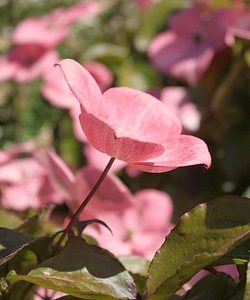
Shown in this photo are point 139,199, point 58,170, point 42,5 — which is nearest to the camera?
point 58,170

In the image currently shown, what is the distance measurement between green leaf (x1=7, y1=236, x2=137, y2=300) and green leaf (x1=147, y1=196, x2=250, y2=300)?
3cm

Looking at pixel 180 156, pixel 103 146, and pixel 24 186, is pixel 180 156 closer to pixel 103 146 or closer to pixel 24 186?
pixel 103 146

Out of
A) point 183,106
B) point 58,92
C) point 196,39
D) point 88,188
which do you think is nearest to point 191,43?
point 196,39

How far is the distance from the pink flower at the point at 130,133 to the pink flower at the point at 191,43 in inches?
28.9

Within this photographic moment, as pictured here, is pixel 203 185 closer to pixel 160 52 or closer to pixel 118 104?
pixel 160 52

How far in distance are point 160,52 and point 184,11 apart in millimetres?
89

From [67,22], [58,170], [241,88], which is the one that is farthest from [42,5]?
[58,170]

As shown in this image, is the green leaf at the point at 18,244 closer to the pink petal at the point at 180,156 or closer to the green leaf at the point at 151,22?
the pink petal at the point at 180,156

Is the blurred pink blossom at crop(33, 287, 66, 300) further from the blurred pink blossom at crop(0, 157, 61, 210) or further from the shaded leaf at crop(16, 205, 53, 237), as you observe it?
the blurred pink blossom at crop(0, 157, 61, 210)

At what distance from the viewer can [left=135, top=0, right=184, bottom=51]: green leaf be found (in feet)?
5.46

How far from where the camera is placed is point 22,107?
1.72 metres

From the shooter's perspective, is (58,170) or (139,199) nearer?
(58,170)

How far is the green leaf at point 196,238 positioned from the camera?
1.70 ft

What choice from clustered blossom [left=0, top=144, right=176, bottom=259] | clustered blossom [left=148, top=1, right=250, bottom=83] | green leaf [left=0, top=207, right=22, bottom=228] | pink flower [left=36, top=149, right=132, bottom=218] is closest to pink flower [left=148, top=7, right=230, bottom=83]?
clustered blossom [left=148, top=1, right=250, bottom=83]
